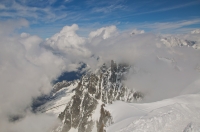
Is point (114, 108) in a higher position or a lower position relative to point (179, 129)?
lower

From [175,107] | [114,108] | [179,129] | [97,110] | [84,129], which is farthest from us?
[97,110]

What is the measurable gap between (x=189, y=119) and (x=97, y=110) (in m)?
173

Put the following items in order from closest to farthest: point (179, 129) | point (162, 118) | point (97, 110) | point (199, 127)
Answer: point (199, 127) < point (179, 129) < point (162, 118) < point (97, 110)

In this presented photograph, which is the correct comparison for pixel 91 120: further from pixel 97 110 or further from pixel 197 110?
pixel 197 110

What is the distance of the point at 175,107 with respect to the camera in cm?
3775

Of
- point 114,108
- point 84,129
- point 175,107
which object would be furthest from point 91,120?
point 175,107

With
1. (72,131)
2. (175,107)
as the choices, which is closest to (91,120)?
(72,131)

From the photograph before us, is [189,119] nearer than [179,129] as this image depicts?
No

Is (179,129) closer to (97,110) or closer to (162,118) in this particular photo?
(162,118)

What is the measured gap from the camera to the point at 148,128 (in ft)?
98.8

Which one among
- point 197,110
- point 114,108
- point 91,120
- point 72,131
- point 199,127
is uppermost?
point 199,127

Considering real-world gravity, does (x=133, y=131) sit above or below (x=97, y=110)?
above

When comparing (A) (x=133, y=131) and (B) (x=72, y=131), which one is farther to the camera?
(B) (x=72, y=131)

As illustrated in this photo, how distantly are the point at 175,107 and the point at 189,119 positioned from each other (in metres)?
5.13
